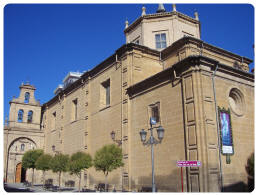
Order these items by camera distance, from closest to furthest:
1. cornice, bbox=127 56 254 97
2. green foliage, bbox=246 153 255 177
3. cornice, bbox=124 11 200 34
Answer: cornice, bbox=127 56 254 97
green foliage, bbox=246 153 255 177
cornice, bbox=124 11 200 34

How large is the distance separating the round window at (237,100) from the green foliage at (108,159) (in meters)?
7.82

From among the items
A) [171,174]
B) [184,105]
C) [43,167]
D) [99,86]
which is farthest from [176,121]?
[43,167]

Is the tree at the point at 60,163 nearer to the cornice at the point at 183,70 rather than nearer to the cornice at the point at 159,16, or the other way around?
the cornice at the point at 183,70

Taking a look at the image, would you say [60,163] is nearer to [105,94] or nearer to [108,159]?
[105,94]

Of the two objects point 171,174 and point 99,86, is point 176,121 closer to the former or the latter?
point 171,174

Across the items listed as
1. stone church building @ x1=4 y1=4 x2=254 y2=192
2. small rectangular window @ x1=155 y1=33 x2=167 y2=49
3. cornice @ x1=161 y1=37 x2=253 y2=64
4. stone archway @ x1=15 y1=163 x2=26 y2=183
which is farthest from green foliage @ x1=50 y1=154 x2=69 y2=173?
stone archway @ x1=15 y1=163 x2=26 y2=183

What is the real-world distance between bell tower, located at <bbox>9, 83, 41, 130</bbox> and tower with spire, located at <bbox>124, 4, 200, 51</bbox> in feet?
71.4

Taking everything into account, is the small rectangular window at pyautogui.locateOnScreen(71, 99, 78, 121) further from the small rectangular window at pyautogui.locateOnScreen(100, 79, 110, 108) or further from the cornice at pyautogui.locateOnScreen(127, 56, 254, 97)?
the cornice at pyautogui.locateOnScreen(127, 56, 254, 97)

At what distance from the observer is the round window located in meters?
16.3

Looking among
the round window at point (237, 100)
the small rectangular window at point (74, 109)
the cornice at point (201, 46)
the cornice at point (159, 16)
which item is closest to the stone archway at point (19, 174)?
the small rectangular window at point (74, 109)

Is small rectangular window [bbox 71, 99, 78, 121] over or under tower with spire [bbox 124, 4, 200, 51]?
Answer: under

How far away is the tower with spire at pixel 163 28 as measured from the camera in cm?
2416

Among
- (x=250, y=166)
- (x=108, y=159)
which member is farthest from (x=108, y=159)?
(x=250, y=166)

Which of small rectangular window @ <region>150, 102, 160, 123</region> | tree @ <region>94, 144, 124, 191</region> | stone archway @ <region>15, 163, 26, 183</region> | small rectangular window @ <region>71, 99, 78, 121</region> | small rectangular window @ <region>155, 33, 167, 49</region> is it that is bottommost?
stone archway @ <region>15, 163, 26, 183</region>
